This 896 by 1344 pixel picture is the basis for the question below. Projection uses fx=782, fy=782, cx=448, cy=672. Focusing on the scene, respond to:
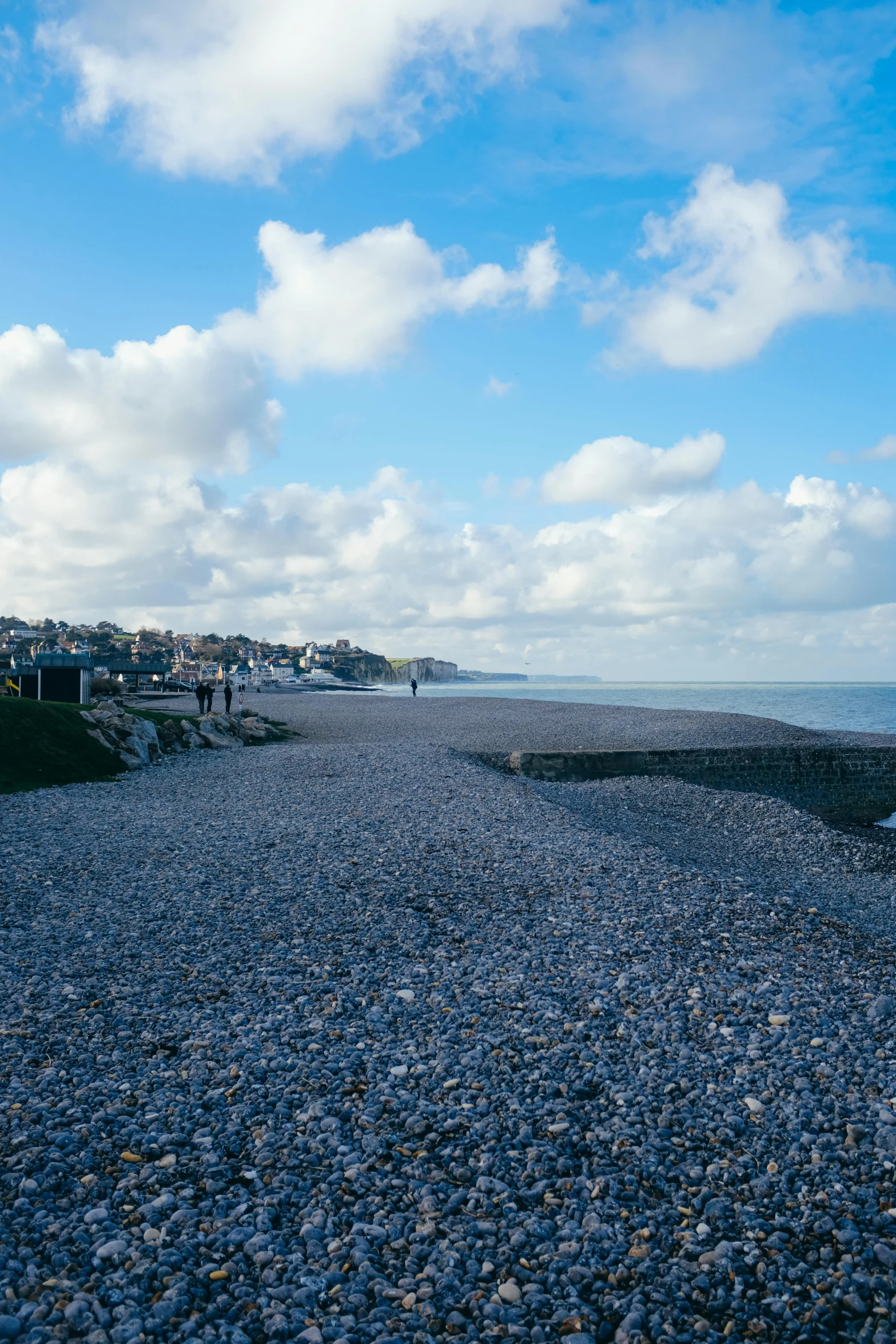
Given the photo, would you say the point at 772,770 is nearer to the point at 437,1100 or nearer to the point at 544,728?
the point at 544,728

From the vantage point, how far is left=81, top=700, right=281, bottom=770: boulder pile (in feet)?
79.5

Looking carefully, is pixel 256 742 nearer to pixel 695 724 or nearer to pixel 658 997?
pixel 695 724

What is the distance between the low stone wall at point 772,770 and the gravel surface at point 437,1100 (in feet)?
42.1

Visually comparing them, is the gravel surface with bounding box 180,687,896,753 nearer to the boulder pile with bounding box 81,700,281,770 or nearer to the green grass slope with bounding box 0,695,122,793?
the boulder pile with bounding box 81,700,281,770

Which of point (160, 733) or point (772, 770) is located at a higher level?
point (160, 733)

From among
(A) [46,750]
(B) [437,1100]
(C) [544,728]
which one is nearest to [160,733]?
(A) [46,750]

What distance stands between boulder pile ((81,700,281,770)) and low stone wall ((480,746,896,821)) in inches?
426

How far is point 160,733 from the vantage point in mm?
28094

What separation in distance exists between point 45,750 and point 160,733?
647cm

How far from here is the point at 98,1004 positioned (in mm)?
7523

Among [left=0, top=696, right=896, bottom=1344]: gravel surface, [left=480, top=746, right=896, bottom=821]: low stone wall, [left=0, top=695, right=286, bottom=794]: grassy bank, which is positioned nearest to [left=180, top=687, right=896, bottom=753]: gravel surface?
[left=480, top=746, right=896, bottom=821]: low stone wall

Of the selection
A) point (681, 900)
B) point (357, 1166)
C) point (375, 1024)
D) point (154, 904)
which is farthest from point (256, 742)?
point (357, 1166)

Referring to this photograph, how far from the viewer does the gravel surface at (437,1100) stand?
4152 millimetres

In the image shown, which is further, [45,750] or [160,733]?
[160,733]
